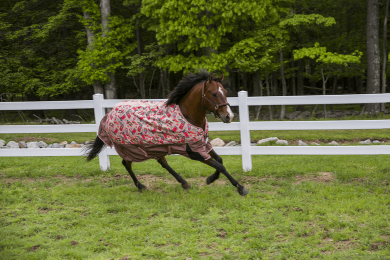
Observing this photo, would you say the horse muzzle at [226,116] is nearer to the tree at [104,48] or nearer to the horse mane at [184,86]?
the horse mane at [184,86]

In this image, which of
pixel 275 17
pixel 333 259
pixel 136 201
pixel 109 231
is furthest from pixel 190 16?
pixel 333 259

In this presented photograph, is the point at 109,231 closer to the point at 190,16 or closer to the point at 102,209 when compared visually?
the point at 102,209

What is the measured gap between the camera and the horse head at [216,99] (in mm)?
4840

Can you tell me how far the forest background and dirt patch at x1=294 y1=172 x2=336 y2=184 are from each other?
6260mm

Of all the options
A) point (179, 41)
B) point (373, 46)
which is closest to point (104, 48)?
point (179, 41)

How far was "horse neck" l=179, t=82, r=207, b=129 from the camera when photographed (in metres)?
5.16

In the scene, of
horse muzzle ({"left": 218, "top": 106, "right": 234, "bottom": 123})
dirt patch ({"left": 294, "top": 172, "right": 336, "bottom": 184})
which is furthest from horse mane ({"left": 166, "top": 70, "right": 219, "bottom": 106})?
dirt patch ({"left": 294, "top": 172, "right": 336, "bottom": 184})

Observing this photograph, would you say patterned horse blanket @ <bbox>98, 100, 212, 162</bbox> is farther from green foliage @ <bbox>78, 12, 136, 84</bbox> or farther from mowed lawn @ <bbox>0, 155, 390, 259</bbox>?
green foliage @ <bbox>78, 12, 136, 84</bbox>

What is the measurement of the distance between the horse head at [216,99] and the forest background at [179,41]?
6527 mm

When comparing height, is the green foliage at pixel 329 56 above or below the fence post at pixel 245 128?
above

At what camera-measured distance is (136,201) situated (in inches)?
210

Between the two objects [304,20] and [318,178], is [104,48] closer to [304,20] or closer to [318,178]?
[304,20]

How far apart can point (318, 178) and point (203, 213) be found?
2365 millimetres

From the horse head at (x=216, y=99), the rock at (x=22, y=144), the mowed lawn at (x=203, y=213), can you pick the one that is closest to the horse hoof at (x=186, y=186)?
the mowed lawn at (x=203, y=213)
